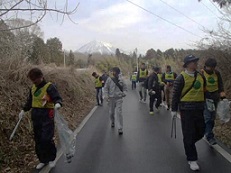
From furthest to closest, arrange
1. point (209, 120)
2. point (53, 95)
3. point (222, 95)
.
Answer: point (209, 120) < point (222, 95) < point (53, 95)

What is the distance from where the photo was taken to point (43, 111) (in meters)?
5.49

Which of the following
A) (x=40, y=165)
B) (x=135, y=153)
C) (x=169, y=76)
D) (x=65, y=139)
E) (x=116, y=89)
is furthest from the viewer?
(x=169, y=76)

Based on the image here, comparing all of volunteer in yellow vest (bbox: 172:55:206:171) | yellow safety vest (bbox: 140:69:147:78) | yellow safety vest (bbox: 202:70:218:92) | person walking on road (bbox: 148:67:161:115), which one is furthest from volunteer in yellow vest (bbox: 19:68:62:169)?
yellow safety vest (bbox: 140:69:147:78)

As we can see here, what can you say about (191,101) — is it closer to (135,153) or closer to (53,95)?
(135,153)

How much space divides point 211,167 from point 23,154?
12.7 ft

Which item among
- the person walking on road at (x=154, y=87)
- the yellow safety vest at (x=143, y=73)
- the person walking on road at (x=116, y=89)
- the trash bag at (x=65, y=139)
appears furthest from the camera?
the yellow safety vest at (x=143, y=73)

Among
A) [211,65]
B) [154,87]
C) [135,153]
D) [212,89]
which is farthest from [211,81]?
[154,87]

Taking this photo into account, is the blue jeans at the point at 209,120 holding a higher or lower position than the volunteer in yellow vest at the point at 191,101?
lower

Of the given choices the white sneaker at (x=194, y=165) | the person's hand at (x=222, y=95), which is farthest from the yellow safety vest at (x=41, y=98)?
the person's hand at (x=222, y=95)

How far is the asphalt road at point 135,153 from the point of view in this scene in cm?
536

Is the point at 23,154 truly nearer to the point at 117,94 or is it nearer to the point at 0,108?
the point at 0,108

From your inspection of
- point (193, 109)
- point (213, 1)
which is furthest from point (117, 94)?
point (213, 1)

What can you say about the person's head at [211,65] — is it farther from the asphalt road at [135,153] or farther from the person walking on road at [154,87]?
the person walking on road at [154,87]

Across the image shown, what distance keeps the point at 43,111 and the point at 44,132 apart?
39cm
